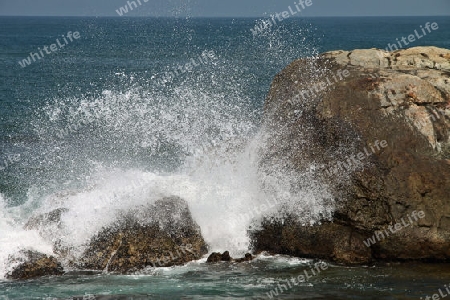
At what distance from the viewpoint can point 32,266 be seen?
10.2 m

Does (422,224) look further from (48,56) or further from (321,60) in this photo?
(48,56)

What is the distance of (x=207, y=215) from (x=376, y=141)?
122 inches

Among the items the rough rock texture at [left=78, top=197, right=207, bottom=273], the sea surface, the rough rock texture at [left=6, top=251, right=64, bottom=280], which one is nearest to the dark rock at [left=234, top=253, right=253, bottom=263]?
the sea surface

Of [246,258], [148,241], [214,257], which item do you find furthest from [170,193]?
[246,258]

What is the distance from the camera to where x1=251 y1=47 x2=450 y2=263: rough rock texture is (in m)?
10.6

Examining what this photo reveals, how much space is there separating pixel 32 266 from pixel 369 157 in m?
5.48

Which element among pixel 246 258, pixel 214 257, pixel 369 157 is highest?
pixel 369 157

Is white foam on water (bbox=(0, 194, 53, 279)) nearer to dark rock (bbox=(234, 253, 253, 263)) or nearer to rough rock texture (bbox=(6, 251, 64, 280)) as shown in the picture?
rough rock texture (bbox=(6, 251, 64, 280))

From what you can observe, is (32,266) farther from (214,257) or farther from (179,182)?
(179,182)

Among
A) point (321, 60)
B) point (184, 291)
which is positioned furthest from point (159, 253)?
point (321, 60)

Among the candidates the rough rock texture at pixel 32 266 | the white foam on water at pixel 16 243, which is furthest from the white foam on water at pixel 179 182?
the rough rock texture at pixel 32 266

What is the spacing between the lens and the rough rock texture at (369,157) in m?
10.6

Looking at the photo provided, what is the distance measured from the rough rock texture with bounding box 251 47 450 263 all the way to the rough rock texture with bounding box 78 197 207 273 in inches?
46.3

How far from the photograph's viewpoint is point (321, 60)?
1273 cm
